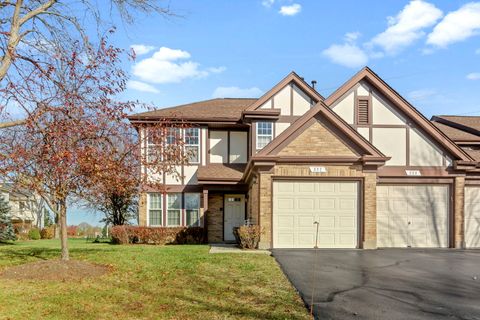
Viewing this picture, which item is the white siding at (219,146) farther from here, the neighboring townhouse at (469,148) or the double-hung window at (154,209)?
the neighboring townhouse at (469,148)

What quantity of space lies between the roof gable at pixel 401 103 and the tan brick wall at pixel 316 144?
265cm

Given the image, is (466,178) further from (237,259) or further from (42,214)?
(42,214)

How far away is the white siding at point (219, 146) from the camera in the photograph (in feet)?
75.7

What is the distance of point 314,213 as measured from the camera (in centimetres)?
1695

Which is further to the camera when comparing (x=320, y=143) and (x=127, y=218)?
(x=127, y=218)

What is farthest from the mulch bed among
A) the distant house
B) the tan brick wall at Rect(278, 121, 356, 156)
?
the distant house

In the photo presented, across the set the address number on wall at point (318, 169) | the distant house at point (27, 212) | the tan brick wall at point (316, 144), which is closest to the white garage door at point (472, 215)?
the tan brick wall at point (316, 144)

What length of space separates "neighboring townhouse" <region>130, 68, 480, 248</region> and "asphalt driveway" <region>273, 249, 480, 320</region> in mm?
1655

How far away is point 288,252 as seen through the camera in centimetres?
1522

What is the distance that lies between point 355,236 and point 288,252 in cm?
323

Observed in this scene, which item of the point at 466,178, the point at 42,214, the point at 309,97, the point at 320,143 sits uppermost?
the point at 309,97

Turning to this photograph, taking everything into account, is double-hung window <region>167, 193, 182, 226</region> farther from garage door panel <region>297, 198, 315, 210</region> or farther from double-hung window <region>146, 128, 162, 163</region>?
double-hung window <region>146, 128, 162, 163</region>

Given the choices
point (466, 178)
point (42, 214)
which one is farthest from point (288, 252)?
point (42, 214)

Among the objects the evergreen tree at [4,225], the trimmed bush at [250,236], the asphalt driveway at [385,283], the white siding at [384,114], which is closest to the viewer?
the asphalt driveway at [385,283]
